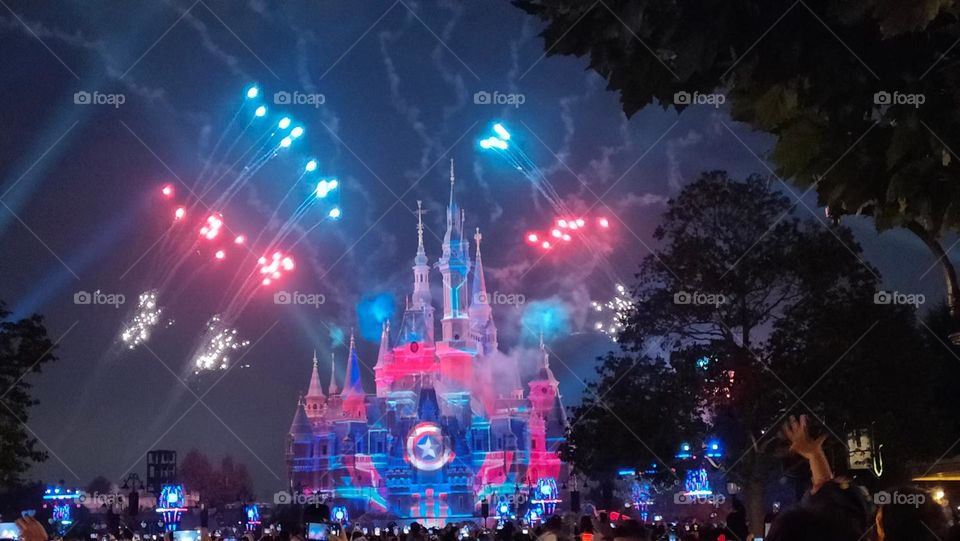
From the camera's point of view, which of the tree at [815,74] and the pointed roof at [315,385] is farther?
the pointed roof at [315,385]

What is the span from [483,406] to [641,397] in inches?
3477

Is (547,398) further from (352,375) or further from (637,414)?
(637,414)

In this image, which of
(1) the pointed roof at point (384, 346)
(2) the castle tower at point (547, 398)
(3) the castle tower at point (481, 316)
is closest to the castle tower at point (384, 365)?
(1) the pointed roof at point (384, 346)

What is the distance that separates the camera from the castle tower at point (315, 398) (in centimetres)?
12619

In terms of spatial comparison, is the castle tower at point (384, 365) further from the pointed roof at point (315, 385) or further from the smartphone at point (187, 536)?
the smartphone at point (187, 536)

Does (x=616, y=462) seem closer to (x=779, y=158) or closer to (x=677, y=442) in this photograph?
(x=677, y=442)

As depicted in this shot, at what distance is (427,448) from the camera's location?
110m

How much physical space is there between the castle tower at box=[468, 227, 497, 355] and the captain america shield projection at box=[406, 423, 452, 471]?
60.6ft

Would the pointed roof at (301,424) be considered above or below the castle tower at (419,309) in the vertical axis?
below

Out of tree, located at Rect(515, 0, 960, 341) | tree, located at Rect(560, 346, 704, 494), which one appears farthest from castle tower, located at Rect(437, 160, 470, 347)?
tree, located at Rect(515, 0, 960, 341)

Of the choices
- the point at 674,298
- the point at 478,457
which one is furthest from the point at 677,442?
the point at 478,457

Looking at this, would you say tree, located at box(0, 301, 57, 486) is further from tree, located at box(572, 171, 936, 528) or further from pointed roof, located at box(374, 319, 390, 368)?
pointed roof, located at box(374, 319, 390, 368)

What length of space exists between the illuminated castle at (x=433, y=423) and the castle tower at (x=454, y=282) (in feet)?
0.40

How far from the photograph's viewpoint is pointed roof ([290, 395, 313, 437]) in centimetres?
11956
